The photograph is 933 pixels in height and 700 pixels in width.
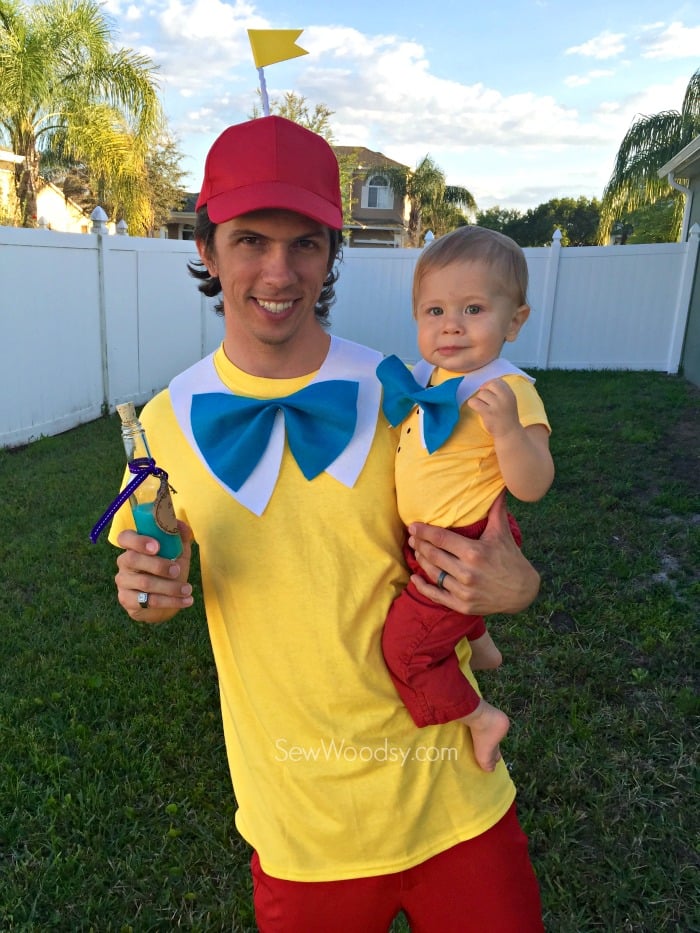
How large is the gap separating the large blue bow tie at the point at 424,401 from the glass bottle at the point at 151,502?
19.7 inches

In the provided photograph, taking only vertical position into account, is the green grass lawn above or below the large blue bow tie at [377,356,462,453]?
below

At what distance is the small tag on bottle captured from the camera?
1.33 m

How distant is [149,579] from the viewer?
1.34 m

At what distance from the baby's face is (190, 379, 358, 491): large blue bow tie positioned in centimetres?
24

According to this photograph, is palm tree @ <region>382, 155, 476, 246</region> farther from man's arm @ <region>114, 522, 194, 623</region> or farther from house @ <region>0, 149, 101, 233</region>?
man's arm @ <region>114, 522, 194, 623</region>

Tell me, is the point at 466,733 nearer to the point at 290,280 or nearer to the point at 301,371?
the point at 301,371

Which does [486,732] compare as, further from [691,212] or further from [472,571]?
[691,212]

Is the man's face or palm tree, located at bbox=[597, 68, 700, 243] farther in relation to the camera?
palm tree, located at bbox=[597, 68, 700, 243]

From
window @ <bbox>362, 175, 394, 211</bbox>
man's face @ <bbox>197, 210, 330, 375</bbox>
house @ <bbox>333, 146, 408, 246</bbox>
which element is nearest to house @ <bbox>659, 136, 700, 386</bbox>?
man's face @ <bbox>197, 210, 330, 375</bbox>

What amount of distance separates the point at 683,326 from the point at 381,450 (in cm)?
1152

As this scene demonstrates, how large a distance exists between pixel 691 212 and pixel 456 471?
13.3m

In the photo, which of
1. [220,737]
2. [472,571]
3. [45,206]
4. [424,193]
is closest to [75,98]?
[45,206]

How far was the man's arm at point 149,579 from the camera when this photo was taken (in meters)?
1.33

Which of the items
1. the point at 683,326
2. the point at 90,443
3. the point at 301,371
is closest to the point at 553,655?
the point at 301,371
